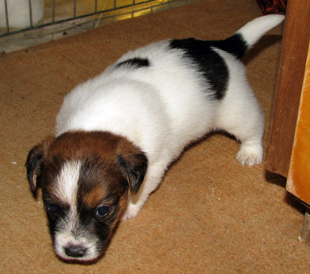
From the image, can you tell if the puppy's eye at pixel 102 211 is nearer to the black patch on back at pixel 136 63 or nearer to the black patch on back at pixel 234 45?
the black patch on back at pixel 136 63

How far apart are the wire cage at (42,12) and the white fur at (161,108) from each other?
2.65 metres

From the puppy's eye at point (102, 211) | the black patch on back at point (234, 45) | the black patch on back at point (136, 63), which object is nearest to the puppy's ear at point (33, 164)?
Result: the puppy's eye at point (102, 211)

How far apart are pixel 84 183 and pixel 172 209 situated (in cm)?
116

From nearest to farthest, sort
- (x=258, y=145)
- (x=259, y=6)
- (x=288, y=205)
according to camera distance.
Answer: (x=288, y=205)
(x=258, y=145)
(x=259, y=6)

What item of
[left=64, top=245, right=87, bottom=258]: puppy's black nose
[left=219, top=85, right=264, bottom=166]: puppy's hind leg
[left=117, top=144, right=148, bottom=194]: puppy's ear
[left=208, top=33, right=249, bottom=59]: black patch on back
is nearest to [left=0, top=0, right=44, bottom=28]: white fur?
[left=208, top=33, right=249, bottom=59]: black patch on back

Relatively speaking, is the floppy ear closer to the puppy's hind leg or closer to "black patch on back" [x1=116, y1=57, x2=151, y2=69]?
"black patch on back" [x1=116, y1=57, x2=151, y2=69]

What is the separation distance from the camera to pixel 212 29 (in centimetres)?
573

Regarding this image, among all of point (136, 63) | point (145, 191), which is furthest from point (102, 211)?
point (136, 63)

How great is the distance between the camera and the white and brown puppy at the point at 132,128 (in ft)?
8.20

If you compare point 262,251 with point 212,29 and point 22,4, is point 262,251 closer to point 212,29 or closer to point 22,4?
point 212,29

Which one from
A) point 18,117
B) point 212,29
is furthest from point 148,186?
point 212,29

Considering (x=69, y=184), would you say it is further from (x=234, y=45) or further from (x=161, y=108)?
(x=234, y=45)

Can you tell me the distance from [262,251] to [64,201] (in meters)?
1.53

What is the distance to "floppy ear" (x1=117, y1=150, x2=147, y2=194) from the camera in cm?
264
